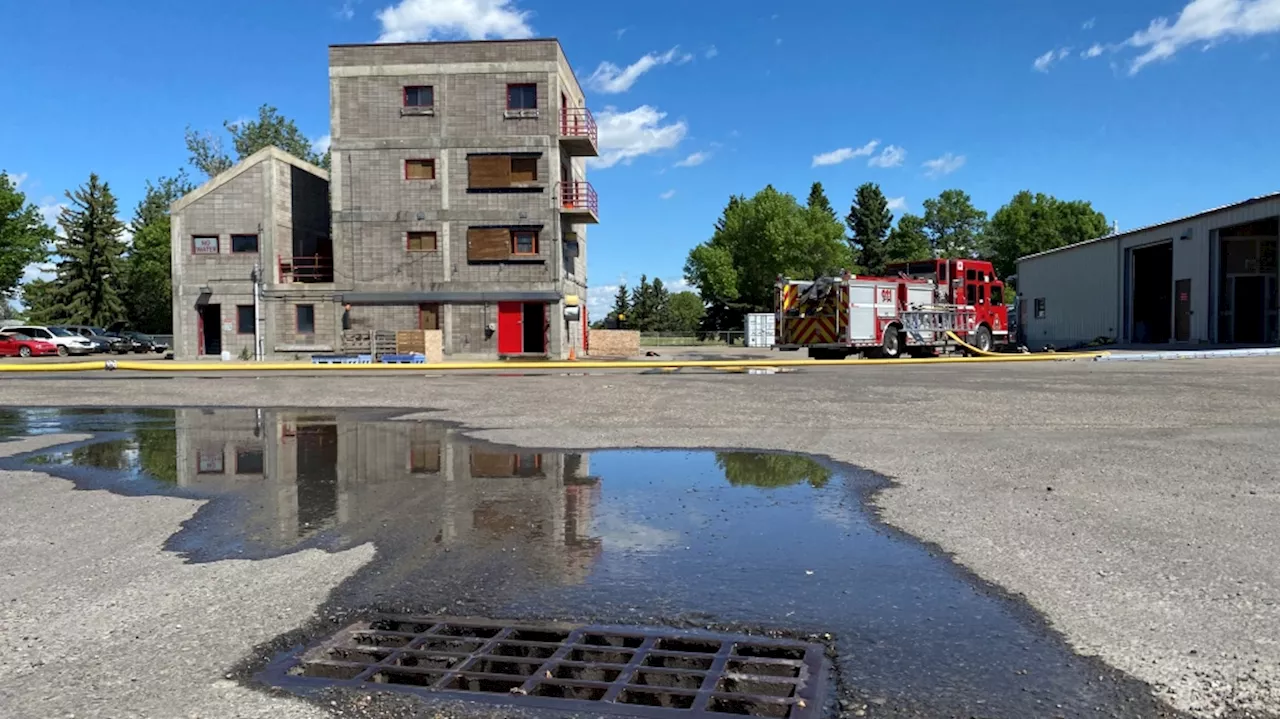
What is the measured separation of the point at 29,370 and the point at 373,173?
52.9ft

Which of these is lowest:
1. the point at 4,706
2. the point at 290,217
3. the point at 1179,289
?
the point at 4,706

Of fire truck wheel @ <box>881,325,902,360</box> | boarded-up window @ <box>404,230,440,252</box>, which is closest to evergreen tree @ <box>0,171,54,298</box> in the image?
boarded-up window @ <box>404,230,440,252</box>

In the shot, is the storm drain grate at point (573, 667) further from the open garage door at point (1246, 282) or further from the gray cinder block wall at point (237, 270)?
the gray cinder block wall at point (237, 270)

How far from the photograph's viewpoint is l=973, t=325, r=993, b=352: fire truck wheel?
30853mm

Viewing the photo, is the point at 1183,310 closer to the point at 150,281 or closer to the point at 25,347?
the point at 25,347

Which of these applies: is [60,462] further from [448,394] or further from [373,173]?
[373,173]

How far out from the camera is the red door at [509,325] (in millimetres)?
38156

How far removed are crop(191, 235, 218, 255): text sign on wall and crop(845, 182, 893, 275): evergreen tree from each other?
258 ft

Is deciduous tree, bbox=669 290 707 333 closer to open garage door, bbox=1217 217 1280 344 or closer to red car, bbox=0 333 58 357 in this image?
red car, bbox=0 333 58 357

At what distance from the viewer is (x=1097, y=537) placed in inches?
213

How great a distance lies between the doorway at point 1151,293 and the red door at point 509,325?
89.1 feet

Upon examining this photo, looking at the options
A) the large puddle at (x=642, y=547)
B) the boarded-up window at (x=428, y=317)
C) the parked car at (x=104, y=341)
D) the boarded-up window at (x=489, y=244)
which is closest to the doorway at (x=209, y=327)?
the boarded-up window at (x=428, y=317)

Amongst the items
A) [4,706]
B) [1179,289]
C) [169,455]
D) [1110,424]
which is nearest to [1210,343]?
[1179,289]

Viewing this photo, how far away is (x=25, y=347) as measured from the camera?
156 ft
